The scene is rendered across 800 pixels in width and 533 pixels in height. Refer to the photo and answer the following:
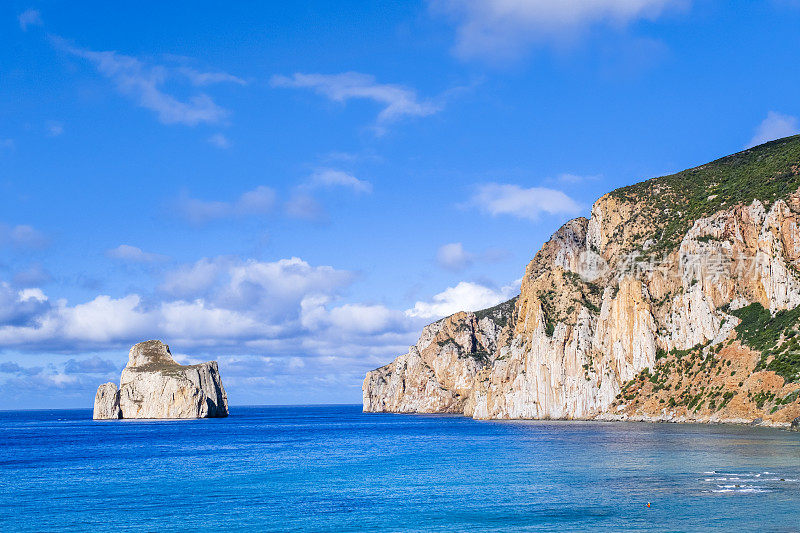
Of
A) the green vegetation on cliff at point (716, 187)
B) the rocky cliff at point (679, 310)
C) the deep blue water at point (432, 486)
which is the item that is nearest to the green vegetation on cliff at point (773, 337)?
the rocky cliff at point (679, 310)

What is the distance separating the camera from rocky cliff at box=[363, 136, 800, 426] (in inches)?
5295

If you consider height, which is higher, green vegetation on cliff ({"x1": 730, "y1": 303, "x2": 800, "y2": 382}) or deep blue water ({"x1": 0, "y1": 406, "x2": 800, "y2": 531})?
green vegetation on cliff ({"x1": 730, "y1": 303, "x2": 800, "y2": 382})

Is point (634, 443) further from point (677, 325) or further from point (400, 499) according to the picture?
point (677, 325)

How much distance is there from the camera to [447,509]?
5369cm

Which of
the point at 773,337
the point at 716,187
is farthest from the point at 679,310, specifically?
the point at 716,187

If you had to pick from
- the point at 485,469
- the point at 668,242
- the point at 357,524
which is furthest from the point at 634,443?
the point at 668,242

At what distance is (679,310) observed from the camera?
522ft

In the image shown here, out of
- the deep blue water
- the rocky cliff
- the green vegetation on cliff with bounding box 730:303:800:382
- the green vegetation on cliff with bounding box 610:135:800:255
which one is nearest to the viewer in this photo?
the deep blue water

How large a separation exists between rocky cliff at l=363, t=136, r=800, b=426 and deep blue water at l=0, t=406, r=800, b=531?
2331cm

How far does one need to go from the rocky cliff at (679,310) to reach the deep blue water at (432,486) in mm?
23306

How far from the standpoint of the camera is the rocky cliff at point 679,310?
134500mm

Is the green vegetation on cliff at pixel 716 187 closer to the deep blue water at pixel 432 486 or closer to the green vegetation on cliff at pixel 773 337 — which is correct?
the green vegetation on cliff at pixel 773 337

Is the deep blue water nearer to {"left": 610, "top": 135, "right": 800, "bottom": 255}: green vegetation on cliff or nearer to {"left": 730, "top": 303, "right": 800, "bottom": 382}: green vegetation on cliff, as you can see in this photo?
{"left": 730, "top": 303, "right": 800, "bottom": 382}: green vegetation on cliff

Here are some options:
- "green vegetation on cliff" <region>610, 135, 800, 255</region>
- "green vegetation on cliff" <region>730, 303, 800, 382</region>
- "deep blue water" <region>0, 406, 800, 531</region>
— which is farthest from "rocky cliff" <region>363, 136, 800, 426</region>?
"deep blue water" <region>0, 406, 800, 531</region>
